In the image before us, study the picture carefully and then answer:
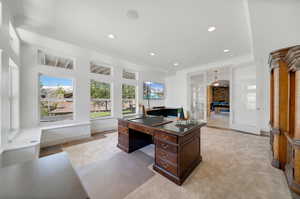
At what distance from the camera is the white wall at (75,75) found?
324cm

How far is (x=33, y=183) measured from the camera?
759 mm

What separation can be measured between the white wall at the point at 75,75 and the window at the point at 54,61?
0.16 meters

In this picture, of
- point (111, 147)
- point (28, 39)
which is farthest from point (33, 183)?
point (28, 39)

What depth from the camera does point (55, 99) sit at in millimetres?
3756

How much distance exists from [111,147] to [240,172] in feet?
9.44

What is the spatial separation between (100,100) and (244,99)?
5.76 meters

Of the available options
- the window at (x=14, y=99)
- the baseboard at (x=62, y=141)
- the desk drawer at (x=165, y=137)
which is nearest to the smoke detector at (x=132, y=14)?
the desk drawer at (x=165, y=137)

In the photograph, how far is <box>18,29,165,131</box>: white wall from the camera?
10.6ft

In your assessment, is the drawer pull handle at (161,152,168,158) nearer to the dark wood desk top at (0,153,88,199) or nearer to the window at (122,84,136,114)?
the dark wood desk top at (0,153,88,199)

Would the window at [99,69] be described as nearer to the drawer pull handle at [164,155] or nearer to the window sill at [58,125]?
the window sill at [58,125]

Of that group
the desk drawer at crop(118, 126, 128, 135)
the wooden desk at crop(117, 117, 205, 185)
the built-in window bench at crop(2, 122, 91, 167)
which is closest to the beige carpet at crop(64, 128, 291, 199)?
the wooden desk at crop(117, 117, 205, 185)

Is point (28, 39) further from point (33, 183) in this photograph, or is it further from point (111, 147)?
point (33, 183)

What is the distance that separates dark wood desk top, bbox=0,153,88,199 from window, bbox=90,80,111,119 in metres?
3.77

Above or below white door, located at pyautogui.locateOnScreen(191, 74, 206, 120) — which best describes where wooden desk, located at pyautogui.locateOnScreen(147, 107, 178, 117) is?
below
